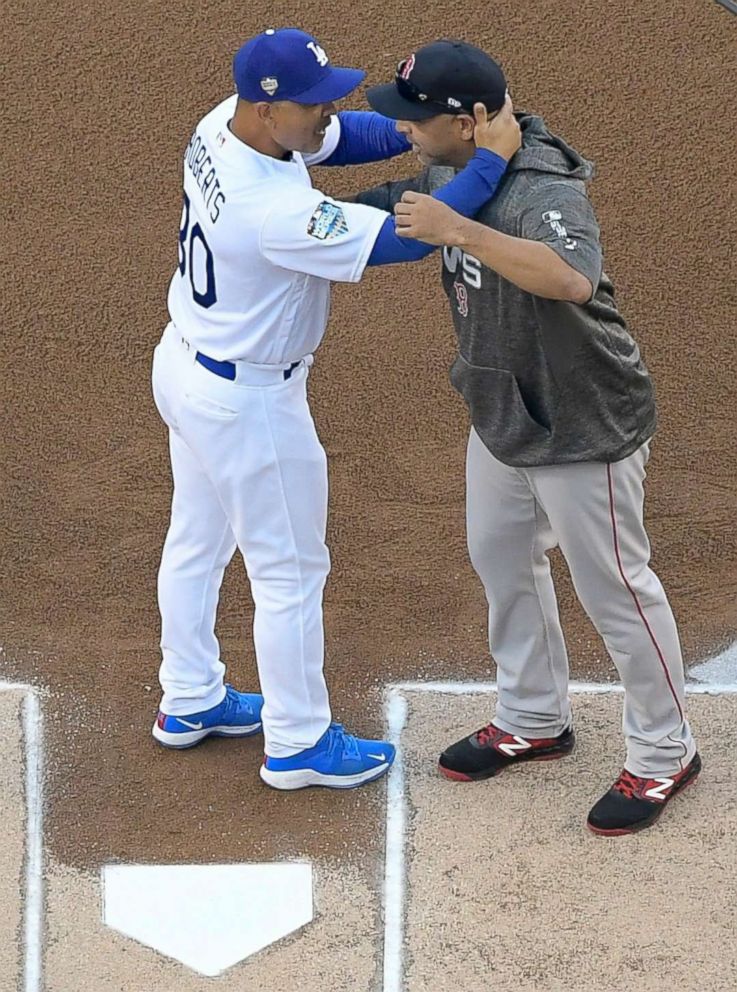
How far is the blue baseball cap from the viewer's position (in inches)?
131

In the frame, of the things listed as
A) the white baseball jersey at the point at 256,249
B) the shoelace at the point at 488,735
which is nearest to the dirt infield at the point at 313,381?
the shoelace at the point at 488,735

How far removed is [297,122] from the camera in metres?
3.40

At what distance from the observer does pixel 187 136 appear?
6.68 m

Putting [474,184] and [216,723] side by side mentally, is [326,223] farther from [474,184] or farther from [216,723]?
[216,723]

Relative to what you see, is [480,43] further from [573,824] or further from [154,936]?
[154,936]

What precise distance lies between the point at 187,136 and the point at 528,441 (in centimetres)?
374

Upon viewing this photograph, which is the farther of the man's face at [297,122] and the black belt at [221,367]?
the black belt at [221,367]

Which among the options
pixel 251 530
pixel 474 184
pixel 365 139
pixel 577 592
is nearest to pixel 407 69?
pixel 474 184

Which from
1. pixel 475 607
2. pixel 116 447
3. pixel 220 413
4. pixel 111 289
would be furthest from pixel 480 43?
pixel 220 413

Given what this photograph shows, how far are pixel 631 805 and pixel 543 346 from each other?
1244 millimetres

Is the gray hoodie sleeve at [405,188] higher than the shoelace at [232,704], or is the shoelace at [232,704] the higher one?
the gray hoodie sleeve at [405,188]

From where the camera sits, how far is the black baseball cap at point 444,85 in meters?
3.21

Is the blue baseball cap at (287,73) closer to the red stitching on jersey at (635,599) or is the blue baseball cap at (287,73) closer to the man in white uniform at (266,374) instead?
the man in white uniform at (266,374)

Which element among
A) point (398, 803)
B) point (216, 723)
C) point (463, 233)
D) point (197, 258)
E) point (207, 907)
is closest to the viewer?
point (463, 233)
